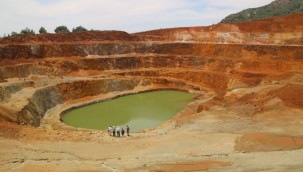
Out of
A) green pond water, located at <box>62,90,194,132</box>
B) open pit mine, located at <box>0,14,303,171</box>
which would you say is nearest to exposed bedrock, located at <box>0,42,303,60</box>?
open pit mine, located at <box>0,14,303,171</box>

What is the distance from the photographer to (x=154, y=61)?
2247 inches

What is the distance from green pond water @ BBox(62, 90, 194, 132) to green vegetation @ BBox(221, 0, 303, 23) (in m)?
56.1

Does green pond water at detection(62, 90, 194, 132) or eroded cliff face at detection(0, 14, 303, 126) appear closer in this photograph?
green pond water at detection(62, 90, 194, 132)

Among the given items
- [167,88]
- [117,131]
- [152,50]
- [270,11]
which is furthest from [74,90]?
[270,11]

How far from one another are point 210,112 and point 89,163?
1573cm

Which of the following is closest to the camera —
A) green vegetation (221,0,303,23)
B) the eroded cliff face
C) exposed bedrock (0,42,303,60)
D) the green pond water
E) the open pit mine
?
the open pit mine

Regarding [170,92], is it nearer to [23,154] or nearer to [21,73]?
[21,73]

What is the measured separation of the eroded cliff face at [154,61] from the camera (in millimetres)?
42531

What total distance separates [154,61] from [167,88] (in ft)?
28.7

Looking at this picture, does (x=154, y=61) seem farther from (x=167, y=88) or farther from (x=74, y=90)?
(x=74, y=90)

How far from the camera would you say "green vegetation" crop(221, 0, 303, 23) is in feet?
302

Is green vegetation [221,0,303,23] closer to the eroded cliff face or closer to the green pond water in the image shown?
the eroded cliff face

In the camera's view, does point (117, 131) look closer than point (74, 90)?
Yes

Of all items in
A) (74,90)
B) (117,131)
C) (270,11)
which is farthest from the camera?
(270,11)
